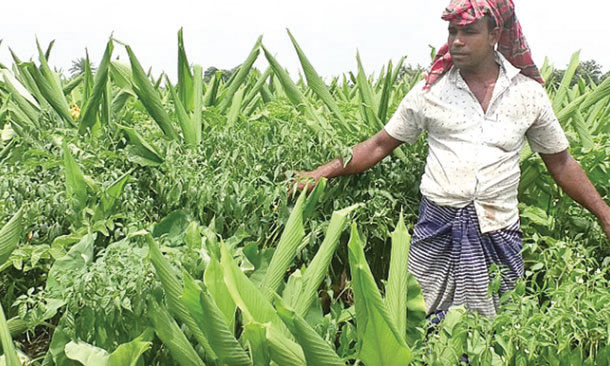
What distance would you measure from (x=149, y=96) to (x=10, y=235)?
721 mm

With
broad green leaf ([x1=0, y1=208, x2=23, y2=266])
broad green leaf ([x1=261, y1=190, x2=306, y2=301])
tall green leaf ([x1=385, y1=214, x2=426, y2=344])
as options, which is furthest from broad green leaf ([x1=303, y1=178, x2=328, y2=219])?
broad green leaf ([x1=0, y1=208, x2=23, y2=266])

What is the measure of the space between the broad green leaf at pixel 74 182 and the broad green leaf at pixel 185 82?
0.68 metres

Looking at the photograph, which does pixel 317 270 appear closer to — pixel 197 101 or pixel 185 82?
pixel 197 101

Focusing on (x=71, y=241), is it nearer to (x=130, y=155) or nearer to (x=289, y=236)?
(x=130, y=155)

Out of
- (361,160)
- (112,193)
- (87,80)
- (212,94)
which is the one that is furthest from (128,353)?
(212,94)

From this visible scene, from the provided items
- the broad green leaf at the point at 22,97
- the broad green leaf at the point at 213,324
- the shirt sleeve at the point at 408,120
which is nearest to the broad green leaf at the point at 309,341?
the broad green leaf at the point at 213,324

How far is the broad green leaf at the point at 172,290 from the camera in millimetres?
1659

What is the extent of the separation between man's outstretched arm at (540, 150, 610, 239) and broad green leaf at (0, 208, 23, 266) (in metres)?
1.49

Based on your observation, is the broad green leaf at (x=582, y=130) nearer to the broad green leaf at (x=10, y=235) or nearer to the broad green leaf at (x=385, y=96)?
the broad green leaf at (x=385, y=96)

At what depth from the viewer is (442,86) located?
2.16m

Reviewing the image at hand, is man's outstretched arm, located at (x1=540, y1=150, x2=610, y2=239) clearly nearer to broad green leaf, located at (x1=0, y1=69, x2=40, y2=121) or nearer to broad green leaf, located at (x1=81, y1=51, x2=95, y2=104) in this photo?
broad green leaf, located at (x1=81, y1=51, x2=95, y2=104)

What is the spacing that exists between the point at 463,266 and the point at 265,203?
588mm

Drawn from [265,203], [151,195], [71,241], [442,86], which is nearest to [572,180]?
[442,86]

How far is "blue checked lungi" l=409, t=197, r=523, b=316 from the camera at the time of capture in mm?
2107
